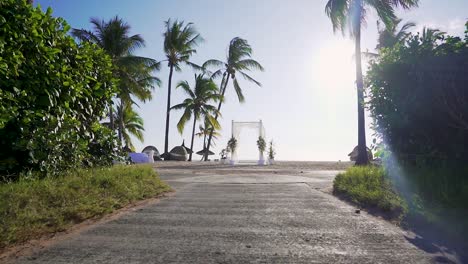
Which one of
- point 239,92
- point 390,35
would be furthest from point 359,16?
point 239,92

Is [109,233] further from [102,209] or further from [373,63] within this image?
[373,63]

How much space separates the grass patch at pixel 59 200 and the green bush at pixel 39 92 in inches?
15.0

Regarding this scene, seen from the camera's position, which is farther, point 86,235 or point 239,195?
point 239,195

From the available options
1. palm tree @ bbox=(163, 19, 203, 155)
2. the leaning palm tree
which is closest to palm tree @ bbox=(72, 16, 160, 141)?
palm tree @ bbox=(163, 19, 203, 155)

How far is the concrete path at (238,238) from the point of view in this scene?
301cm

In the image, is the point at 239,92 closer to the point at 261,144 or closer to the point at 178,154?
the point at 261,144

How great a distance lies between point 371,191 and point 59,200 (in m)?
5.13

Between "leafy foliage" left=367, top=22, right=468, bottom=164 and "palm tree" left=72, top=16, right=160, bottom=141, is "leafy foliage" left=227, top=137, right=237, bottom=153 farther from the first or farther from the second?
"leafy foliage" left=367, top=22, right=468, bottom=164

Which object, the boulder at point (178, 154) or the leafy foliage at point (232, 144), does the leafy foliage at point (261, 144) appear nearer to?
the leafy foliage at point (232, 144)

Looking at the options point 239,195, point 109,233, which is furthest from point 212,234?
point 239,195

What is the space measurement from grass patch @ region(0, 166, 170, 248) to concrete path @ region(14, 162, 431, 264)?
0.36 meters

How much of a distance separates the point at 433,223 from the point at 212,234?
9.18ft

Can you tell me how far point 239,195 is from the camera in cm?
702

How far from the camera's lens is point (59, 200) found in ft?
13.9
